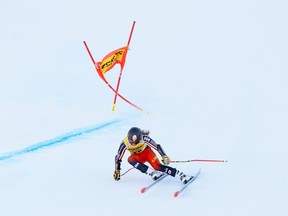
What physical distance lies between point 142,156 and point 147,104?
148 inches

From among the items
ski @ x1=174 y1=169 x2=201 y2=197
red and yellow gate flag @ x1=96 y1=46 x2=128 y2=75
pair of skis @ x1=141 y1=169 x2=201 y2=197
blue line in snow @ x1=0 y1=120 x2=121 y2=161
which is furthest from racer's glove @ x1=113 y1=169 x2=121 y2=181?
blue line in snow @ x1=0 y1=120 x2=121 y2=161

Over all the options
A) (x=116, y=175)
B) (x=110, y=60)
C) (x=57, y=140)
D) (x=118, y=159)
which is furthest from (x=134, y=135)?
(x=57, y=140)

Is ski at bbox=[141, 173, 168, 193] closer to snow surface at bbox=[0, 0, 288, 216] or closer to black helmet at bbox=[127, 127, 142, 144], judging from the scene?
snow surface at bbox=[0, 0, 288, 216]

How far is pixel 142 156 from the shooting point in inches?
235

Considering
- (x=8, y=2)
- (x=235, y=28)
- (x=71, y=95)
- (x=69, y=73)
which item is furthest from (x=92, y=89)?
(x=8, y=2)

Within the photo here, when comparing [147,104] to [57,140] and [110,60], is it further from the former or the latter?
[110,60]

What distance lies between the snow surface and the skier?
0.52ft

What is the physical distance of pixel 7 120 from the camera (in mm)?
8961

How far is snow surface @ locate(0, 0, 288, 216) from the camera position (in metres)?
5.54

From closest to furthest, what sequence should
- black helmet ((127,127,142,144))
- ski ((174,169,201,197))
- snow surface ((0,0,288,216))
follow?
ski ((174,169,201,197)), snow surface ((0,0,288,216)), black helmet ((127,127,142,144))

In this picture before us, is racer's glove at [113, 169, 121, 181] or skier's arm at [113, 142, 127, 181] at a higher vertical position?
skier's arm at [113, 142, 127, 181]

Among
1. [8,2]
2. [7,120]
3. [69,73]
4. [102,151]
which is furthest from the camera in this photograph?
[8,2]

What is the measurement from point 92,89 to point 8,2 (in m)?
7.41

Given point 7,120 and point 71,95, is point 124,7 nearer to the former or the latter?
point 71,95
